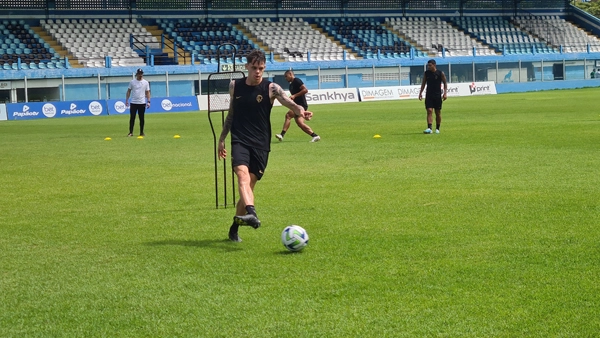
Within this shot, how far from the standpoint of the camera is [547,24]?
7506 cm

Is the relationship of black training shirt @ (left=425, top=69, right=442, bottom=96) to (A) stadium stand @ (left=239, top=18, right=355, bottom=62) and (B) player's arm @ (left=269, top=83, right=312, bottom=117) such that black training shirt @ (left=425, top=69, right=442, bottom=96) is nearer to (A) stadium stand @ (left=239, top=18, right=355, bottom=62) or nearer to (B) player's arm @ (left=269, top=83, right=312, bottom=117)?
(B) player's arm @ (left=269, top=83, right=312, bottom=117)

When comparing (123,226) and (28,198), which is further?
(28,198)

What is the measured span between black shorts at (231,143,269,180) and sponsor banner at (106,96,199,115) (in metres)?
37.0

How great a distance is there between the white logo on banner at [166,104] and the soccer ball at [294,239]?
39513 mm

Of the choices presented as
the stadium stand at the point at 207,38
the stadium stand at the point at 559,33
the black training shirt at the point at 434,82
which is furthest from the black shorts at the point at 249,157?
the stadium stand at the point at 559,33

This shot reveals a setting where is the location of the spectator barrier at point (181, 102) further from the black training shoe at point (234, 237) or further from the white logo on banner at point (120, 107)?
the black training shoe at point (234, 237)

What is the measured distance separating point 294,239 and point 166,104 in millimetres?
39986

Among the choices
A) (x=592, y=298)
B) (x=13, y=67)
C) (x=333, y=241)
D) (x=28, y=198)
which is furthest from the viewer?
(x=13, y=67)

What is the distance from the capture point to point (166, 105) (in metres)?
47.4

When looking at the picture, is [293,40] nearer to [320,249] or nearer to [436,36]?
[436,36]

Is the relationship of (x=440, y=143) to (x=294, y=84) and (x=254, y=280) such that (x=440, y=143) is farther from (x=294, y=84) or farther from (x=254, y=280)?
(x=254, y=280)

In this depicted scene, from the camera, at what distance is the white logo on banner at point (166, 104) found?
1857 inches

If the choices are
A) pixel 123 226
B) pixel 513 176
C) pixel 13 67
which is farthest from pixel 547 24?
pixel 123 226

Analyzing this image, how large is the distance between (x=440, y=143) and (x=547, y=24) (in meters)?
58.5
